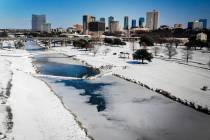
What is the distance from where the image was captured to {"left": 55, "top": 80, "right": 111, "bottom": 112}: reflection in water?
2080cm

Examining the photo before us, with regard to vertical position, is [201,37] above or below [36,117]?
above

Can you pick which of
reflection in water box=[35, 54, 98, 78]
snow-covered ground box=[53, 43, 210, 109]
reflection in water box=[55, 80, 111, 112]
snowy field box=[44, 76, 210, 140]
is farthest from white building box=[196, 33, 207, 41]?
snowy field box=[44, 76, 210, 140]

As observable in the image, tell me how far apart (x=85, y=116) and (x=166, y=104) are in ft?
21.5

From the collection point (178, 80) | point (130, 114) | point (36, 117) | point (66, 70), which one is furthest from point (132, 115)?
point (66, 70)

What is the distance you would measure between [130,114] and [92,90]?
7.72 m

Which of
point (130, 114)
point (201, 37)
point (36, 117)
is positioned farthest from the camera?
point (201, 37)

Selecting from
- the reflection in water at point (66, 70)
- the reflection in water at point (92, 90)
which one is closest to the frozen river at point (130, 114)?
the reflection in water at point (92, 90)

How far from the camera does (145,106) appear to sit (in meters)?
20.0

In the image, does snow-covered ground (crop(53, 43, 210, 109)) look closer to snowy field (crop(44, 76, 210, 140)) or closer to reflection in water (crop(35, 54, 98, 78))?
snowy field (crop(44, 76, 210, 140))

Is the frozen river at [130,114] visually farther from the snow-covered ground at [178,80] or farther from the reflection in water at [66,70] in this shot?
the reflection in water at [66,70]

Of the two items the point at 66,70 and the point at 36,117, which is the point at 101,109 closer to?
the point at 36,117

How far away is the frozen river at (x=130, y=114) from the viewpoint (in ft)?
49.1

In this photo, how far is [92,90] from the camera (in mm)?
25219

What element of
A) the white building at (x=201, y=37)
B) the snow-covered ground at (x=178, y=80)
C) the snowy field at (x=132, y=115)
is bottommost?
the snowy field at (x=132, y=115)
